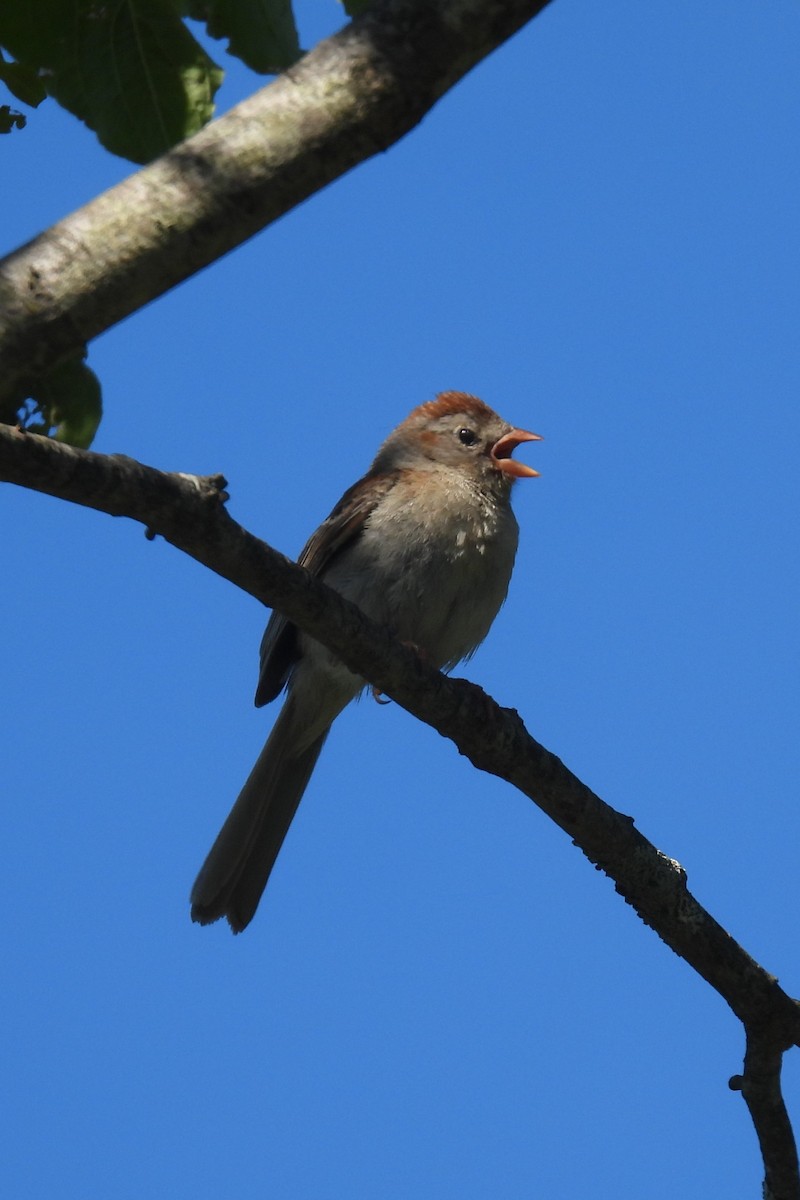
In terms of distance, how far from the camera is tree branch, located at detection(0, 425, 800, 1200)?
3510 mm

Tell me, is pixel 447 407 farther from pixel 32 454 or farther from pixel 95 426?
pixel 32 454

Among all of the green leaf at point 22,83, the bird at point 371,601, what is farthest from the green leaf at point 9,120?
the bird at point 371,601

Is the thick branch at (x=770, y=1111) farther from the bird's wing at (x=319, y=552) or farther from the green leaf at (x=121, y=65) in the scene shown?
the green leaf at (x=121, y=65)

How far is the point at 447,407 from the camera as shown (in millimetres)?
7188

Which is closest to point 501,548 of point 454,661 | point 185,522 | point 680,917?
point 454,661

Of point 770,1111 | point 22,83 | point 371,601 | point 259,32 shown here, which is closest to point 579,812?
point 770,1111

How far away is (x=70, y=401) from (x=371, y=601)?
3309 mm

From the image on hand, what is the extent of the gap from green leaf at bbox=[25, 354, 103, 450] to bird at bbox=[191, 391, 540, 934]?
3.13 meters

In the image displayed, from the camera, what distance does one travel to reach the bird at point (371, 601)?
19.8 feet

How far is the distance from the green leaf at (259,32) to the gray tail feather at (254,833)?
4.00 meters

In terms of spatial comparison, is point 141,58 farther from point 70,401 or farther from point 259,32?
point 70,401

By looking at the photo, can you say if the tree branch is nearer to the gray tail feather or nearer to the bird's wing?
the bird's wing

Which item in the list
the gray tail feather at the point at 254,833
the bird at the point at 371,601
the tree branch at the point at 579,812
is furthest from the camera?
the gray tail feather at the point at 254,833

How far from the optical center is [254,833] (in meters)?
6.34
